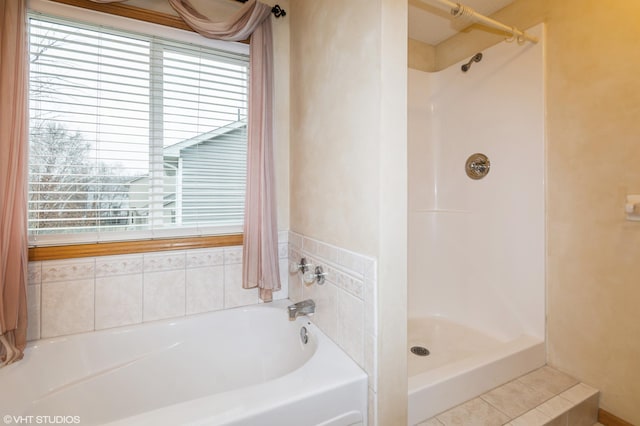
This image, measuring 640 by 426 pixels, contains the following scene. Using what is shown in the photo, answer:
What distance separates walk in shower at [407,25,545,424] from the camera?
161 cm

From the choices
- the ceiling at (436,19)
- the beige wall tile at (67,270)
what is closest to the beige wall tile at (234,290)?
the beige wall tile at (67,270)

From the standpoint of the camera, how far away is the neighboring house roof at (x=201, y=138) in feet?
5.53

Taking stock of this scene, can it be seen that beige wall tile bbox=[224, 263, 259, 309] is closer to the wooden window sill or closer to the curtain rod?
the wooden window sill

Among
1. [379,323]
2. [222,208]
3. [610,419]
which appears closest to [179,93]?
[222,208]

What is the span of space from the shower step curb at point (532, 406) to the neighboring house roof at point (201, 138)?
1846 millimetres

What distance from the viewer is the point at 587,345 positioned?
152 centimetres

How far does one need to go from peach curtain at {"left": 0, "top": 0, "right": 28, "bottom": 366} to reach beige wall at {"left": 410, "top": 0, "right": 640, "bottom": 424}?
2705 mm

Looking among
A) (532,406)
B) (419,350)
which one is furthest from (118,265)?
(532,406)

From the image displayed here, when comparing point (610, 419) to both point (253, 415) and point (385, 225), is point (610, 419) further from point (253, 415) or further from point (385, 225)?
point (253, 415)

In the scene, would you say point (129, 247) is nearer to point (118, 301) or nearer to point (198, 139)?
point (118, 301)

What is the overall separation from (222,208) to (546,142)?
2.00m

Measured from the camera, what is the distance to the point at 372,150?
111cm

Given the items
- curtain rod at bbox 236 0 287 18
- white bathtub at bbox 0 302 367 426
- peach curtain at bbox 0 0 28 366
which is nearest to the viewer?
white bathtub at bbox 0 302 367 426

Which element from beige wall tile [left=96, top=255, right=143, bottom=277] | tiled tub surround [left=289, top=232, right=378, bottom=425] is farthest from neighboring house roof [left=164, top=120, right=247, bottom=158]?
tiled tub surround [left=289, top=232, right=378, bottom=425]
